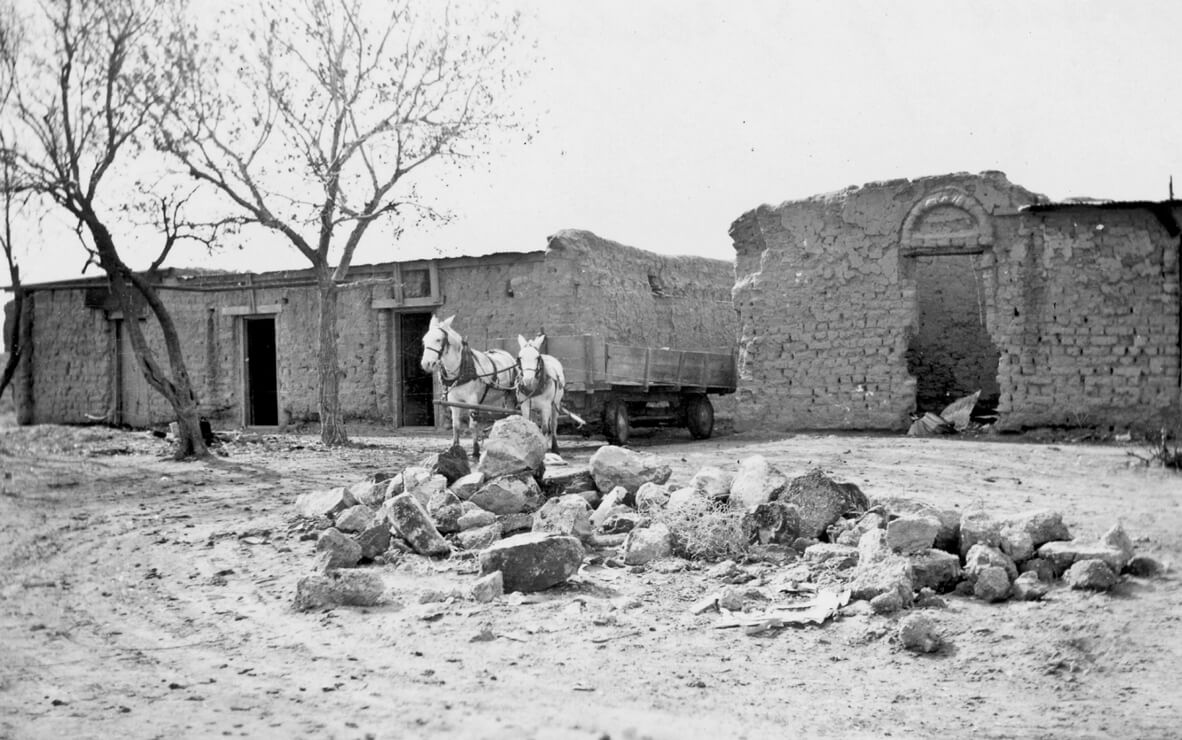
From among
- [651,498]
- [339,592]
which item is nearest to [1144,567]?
[651,498]

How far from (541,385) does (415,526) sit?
17.0 ft

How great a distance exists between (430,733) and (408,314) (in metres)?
15.1

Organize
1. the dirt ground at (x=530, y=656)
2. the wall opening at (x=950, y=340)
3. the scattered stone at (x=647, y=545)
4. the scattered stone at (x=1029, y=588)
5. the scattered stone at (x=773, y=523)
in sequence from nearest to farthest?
1. the dirt ground at (x=530, y=656)
2. the scattered stone at (x=1029, y=588)
3. the scattered stone at (x=647, y=545)
4. the scattered stone at (x=773, y=523)
5. the wall opening at (x=950, y=340)

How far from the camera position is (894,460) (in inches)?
430

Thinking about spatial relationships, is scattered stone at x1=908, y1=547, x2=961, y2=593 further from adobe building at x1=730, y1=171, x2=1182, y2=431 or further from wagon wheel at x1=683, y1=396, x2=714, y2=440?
wagon wheel at x1=683, y1=396, x2=714, y2=440

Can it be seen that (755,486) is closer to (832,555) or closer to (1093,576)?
(832,555)

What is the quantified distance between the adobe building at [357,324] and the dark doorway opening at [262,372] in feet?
0.11

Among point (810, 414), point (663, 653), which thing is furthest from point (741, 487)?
point (810, 414)

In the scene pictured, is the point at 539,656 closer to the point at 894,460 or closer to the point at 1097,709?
the point at 1097,709

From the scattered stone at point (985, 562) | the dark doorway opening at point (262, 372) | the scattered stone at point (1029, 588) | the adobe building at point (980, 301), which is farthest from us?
the dark doorway opening at point (262, 372)

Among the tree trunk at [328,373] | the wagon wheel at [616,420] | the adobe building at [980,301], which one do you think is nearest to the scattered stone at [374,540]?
the wagon wheel at [616,420]

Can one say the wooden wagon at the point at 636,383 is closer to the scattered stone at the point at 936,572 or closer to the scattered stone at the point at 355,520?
the scattered stone at the point at 355,520

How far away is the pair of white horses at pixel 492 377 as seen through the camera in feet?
37.9

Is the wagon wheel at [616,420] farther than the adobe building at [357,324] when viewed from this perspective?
No
